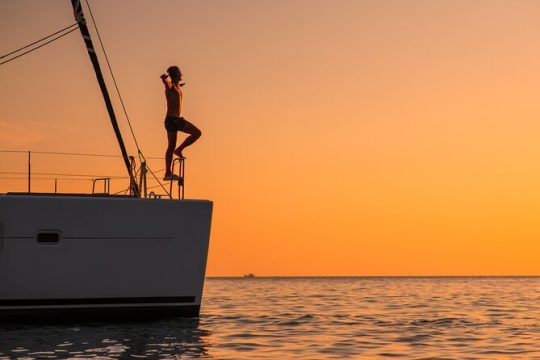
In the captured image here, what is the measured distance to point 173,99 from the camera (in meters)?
18.1

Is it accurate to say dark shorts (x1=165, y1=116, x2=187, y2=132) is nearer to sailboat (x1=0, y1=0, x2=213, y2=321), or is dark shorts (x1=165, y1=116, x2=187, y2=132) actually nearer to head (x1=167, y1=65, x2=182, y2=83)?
head (x1=167, y1=65, x2=182, y2=83)

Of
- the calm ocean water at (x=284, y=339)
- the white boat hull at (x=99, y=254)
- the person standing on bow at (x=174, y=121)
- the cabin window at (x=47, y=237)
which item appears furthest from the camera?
the person standing on bow at (x=174, y=121)

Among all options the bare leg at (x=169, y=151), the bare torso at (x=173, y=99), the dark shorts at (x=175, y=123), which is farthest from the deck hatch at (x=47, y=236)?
the bare torso at (x=173, y=99)

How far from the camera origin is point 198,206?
1795 centimetres

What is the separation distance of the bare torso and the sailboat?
1276mm

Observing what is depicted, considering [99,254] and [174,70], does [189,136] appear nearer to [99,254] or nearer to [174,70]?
[174,70]

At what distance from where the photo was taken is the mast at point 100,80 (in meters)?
18.3

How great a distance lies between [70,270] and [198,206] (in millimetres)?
2872

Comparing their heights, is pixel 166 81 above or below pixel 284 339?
above

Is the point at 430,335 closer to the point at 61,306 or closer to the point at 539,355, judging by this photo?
the point at 539,355

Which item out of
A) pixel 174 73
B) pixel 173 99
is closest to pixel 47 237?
pixel 173 99

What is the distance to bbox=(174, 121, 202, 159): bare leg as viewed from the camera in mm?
18266

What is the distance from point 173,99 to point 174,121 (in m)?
0.46

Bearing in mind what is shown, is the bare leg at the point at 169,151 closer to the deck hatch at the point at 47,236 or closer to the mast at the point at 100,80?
the mast at the point at 100,80
